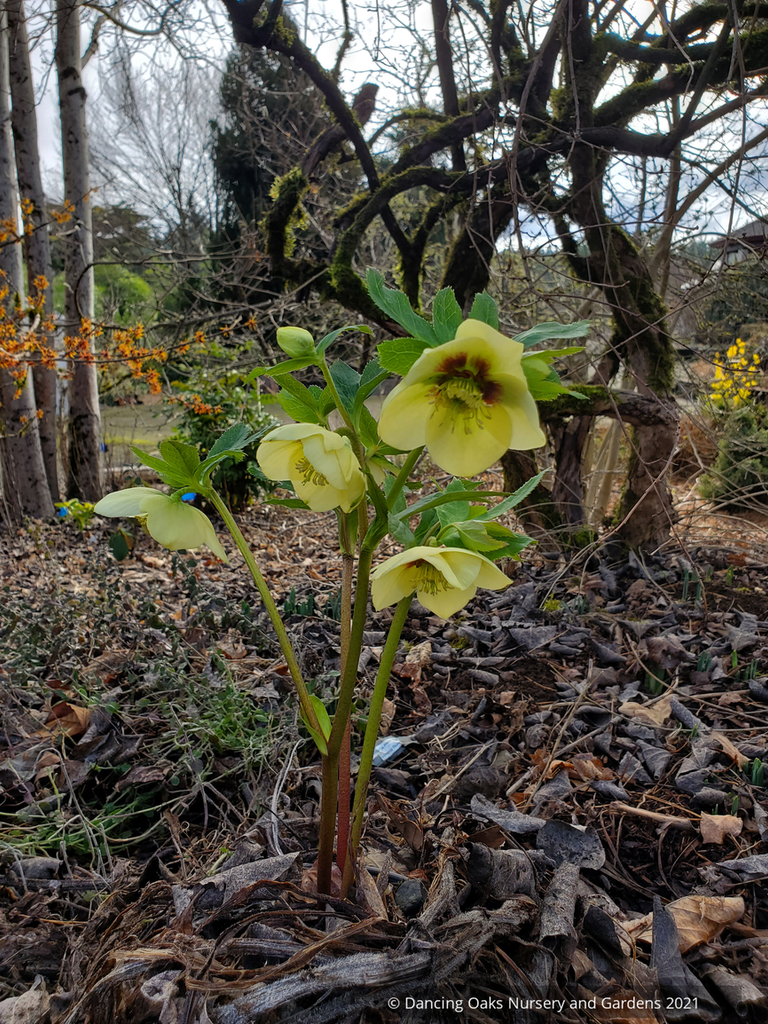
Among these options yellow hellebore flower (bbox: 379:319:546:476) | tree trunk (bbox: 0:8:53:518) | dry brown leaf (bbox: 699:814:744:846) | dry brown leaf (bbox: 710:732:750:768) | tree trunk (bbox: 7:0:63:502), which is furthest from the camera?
tree trunk (bbox: 7:0:63:502)

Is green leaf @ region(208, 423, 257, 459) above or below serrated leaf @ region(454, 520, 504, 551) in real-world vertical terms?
above

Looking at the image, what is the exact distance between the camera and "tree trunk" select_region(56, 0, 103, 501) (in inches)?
185

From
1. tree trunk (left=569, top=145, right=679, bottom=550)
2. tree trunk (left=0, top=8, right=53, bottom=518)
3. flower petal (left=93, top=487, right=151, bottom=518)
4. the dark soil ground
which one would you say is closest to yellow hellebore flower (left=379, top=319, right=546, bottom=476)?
flower petal (left=93, top=487, right=151, bottom=518)

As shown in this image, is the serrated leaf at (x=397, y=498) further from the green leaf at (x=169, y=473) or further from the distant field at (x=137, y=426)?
the distant field at (x=137, y=426)

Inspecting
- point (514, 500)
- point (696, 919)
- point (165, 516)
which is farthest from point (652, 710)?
point (165, 516)

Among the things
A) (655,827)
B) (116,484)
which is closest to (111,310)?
(116,484)

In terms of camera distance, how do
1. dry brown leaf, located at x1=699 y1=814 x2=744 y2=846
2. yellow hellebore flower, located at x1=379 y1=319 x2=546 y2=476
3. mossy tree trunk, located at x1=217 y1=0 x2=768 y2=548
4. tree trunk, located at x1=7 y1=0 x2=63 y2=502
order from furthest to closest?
1. tree trunk, located at x1=7 y1=0 x2=63 y2=502
2. mossy tree trunk, located at x1=217 y1=0 x2=768 y2=548
3. dry brown leaf, located at x1=699 y1=814 x2=744 y2=846
4. yellow hellebore flower, located at x1=379 y1=319 x2=546 y2=476

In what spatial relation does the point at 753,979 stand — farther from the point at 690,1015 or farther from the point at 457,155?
the point at 457,155

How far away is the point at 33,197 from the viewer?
4633 millimetres

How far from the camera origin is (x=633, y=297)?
2.63 m

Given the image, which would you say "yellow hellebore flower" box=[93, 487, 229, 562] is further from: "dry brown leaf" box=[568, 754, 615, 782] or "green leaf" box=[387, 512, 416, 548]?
"dry brown leaf" box=[568, 754, 615, 782]

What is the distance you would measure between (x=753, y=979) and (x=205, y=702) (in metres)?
1.24

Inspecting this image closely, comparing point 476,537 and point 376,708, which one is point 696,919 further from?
point 476,537

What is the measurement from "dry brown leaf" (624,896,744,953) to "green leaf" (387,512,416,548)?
0.70 meters
